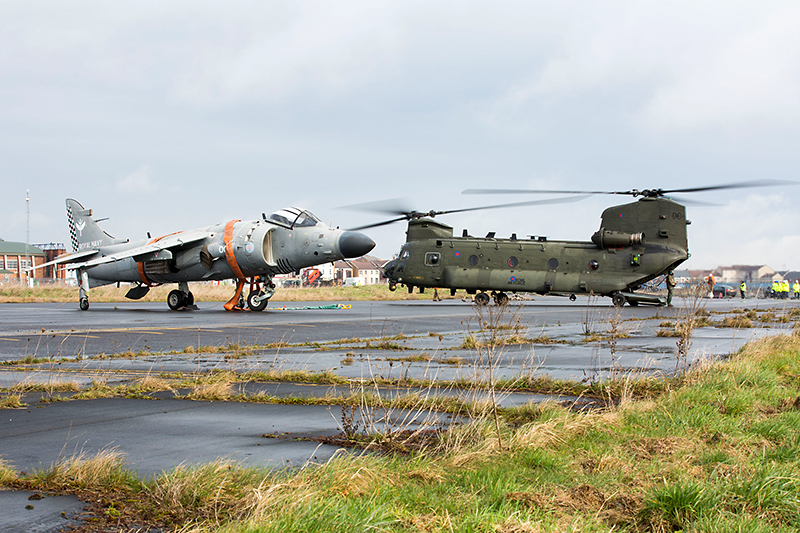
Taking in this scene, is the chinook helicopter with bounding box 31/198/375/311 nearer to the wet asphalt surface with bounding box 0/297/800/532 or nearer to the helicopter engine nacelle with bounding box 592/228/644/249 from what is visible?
the wet asphalt surface with bounding box 0/297/800/532

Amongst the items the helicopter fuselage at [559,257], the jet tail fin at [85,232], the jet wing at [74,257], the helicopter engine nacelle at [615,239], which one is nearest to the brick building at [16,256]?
the jet tail fin at [85,232]

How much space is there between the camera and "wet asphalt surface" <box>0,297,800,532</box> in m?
5.03

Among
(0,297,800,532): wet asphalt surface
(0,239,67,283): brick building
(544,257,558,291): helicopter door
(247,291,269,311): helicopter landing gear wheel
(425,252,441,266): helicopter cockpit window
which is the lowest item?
(0,297,800,532): wet asphalt surface

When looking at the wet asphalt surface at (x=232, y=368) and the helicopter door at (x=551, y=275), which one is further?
the helicopter door at (x=551, y=275)

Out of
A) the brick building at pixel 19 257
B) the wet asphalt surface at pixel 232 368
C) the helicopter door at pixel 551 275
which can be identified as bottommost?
the wet asphalt surface at pixel 232 368

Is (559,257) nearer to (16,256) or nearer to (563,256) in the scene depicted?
(563,256)

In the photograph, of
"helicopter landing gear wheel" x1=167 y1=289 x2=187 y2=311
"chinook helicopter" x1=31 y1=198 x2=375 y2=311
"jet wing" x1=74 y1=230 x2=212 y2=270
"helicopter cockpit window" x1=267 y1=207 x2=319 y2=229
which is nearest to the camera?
"chinook helicopter" x1=31 y1=198 x2=375 y2=311

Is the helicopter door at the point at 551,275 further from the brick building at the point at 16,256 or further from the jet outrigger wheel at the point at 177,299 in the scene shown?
the brick building at the point at 16,256

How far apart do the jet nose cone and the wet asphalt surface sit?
4122 millimetres

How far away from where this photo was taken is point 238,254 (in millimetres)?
26562

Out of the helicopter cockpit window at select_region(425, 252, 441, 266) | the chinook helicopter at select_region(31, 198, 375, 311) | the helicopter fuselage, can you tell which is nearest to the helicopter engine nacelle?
the helicopter fuselage

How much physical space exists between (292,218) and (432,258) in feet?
28.3

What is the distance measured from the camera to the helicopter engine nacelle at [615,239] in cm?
2947

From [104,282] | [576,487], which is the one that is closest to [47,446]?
[576,487]
